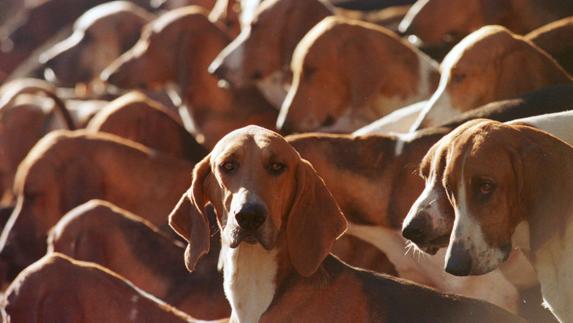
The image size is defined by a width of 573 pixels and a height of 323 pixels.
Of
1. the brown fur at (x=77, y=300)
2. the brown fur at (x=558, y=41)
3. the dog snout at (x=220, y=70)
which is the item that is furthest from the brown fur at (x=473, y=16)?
the brown fur at (x=77, y=300)

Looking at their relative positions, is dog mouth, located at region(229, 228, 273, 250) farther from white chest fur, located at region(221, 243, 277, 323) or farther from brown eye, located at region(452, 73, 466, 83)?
brown eye, located at region(452, 73, 466, 83)

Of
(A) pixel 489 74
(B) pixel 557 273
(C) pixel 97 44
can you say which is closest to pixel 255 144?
(B) pixel 557 273

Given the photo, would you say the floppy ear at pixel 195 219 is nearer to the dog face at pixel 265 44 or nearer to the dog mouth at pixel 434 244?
the dog mouth at pixel 434 244

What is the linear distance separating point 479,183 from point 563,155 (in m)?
0.25

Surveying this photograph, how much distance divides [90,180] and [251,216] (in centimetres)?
326

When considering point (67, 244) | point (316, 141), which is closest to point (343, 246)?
point (316, 141)

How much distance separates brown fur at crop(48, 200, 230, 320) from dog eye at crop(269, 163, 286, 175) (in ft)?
5.16

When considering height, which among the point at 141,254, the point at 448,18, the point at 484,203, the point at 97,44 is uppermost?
the point at 484,203

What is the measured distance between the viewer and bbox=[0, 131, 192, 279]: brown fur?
346 inches

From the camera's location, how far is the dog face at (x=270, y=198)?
5.73 metres

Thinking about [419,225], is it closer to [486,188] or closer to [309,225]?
[486,188]

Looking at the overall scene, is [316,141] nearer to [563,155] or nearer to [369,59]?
[369,59]

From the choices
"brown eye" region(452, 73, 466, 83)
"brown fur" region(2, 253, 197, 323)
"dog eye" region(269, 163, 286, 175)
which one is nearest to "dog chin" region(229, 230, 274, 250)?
"dog eye" region(269, 163, 286, 175)

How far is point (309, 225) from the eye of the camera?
585cm
